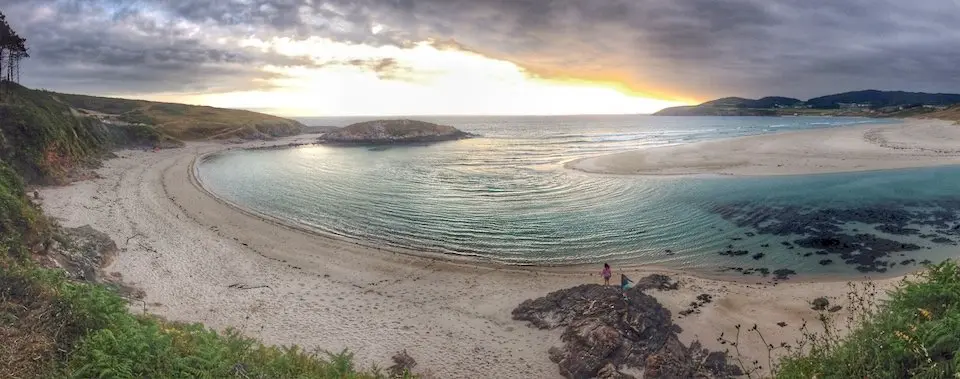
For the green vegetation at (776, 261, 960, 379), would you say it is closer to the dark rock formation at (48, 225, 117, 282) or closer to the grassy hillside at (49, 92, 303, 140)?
the dark rock formation at (48, 225, 117, 282)

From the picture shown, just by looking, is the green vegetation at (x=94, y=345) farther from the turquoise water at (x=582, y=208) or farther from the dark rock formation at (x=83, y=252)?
the turquoise water at (x=582, y=208)

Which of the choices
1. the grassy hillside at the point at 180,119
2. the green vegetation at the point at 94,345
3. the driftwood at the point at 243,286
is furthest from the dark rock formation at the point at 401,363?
the grassy hillside at the point at 180,119

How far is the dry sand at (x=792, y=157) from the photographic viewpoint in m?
51.8

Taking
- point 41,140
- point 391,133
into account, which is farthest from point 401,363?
point 391,133

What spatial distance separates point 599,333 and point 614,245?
1277 cm

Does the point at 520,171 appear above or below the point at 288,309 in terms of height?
above

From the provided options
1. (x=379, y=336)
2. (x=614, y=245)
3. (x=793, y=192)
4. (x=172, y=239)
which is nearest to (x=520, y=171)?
(x=793, y=192)

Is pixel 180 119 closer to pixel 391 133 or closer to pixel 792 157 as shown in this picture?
pixel 391 133

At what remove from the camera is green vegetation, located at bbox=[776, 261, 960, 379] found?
6.15 metres

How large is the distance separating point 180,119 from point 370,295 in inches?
4912

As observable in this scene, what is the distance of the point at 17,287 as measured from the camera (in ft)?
31.4

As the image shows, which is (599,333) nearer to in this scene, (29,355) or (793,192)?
(29,355)

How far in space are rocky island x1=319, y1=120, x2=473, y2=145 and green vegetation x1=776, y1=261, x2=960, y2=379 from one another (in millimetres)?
115584

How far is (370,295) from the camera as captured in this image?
2058cm
